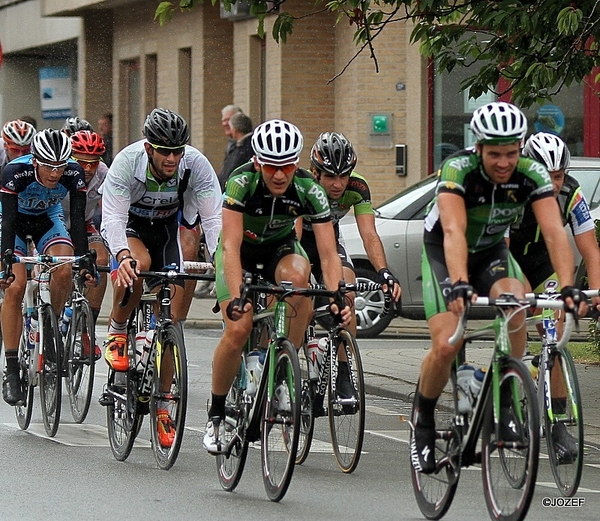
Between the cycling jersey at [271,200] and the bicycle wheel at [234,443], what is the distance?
86 cm

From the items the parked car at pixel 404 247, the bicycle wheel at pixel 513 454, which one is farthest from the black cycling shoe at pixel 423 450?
the parked car at pixel 404 247

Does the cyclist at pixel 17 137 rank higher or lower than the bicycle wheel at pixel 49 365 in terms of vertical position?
higher

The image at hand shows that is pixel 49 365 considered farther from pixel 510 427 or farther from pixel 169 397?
pixel 510 427

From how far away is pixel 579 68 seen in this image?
1165cm

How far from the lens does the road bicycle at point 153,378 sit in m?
8.77

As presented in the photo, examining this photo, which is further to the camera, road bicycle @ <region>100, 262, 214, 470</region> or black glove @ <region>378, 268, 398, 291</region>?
black glove @ <region>378, 268, 398, 291</region>

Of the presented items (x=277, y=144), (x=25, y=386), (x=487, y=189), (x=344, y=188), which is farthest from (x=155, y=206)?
(x=487, y=189)

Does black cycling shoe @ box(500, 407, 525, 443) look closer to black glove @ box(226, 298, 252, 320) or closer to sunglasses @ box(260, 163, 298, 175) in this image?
black glove @ box(226, 298, 252, 320)

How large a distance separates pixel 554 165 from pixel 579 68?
2834mm

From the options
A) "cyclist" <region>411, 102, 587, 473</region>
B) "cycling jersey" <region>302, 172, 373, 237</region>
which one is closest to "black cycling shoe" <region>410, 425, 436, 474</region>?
"cyclist" <region>411, 102, 587, 473</region>

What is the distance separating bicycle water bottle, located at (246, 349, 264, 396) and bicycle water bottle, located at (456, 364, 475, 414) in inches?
47.1

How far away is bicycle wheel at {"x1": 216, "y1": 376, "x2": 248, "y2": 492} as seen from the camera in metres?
8.12

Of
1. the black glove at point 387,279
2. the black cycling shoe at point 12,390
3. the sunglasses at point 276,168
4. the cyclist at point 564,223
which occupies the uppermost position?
the sunglasses at point 276,168

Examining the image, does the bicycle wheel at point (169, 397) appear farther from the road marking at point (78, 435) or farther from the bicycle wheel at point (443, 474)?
the bicycle wheel at point (443, 474)
